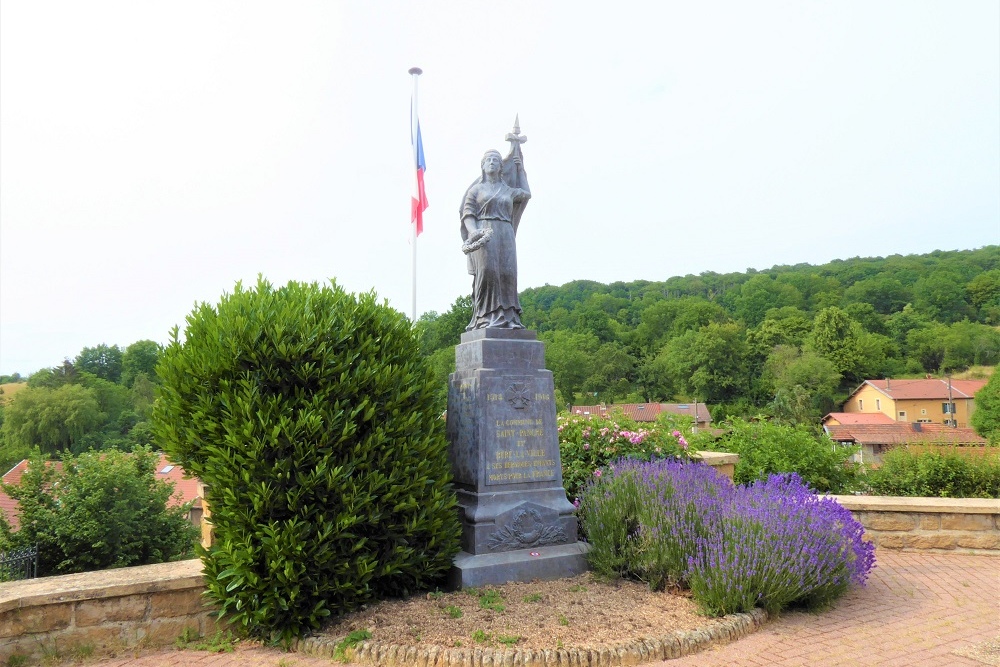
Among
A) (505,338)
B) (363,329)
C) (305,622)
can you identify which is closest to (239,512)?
(305,622)

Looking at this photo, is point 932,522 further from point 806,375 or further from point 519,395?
point 806,375

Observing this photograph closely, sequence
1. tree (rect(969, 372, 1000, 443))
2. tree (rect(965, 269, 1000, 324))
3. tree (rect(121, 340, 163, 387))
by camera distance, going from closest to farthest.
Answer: tree (rect(969, 372, 1000, 443)), tree (rect(965, 269, 1000, 324)), tree (rect(121, 340, 163, 387))

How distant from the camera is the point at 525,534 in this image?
18.9ft

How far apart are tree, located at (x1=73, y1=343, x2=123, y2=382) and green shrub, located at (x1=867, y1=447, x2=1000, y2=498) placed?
7336cm

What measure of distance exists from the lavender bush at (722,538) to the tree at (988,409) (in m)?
36.5

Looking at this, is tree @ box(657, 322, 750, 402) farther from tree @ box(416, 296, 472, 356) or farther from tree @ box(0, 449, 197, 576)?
tree @ box(0, 449, 197, 576)

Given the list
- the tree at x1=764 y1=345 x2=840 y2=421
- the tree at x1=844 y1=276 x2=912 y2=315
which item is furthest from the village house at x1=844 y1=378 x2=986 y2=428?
the tree at x1=844 y1=276 x2=912 y2=315

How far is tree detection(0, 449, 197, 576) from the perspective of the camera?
692cm

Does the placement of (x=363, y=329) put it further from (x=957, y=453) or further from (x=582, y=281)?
(x=582, y=281)

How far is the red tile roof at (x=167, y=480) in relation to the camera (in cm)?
828

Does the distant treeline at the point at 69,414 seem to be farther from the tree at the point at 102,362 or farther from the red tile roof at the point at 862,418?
the red tile roof at the point at 862,418

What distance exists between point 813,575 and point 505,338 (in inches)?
128

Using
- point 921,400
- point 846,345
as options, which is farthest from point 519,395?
point 846,345

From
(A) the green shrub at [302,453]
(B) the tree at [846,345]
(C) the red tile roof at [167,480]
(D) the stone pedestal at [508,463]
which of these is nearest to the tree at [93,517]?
(C) the red tile roof at [167,480]
